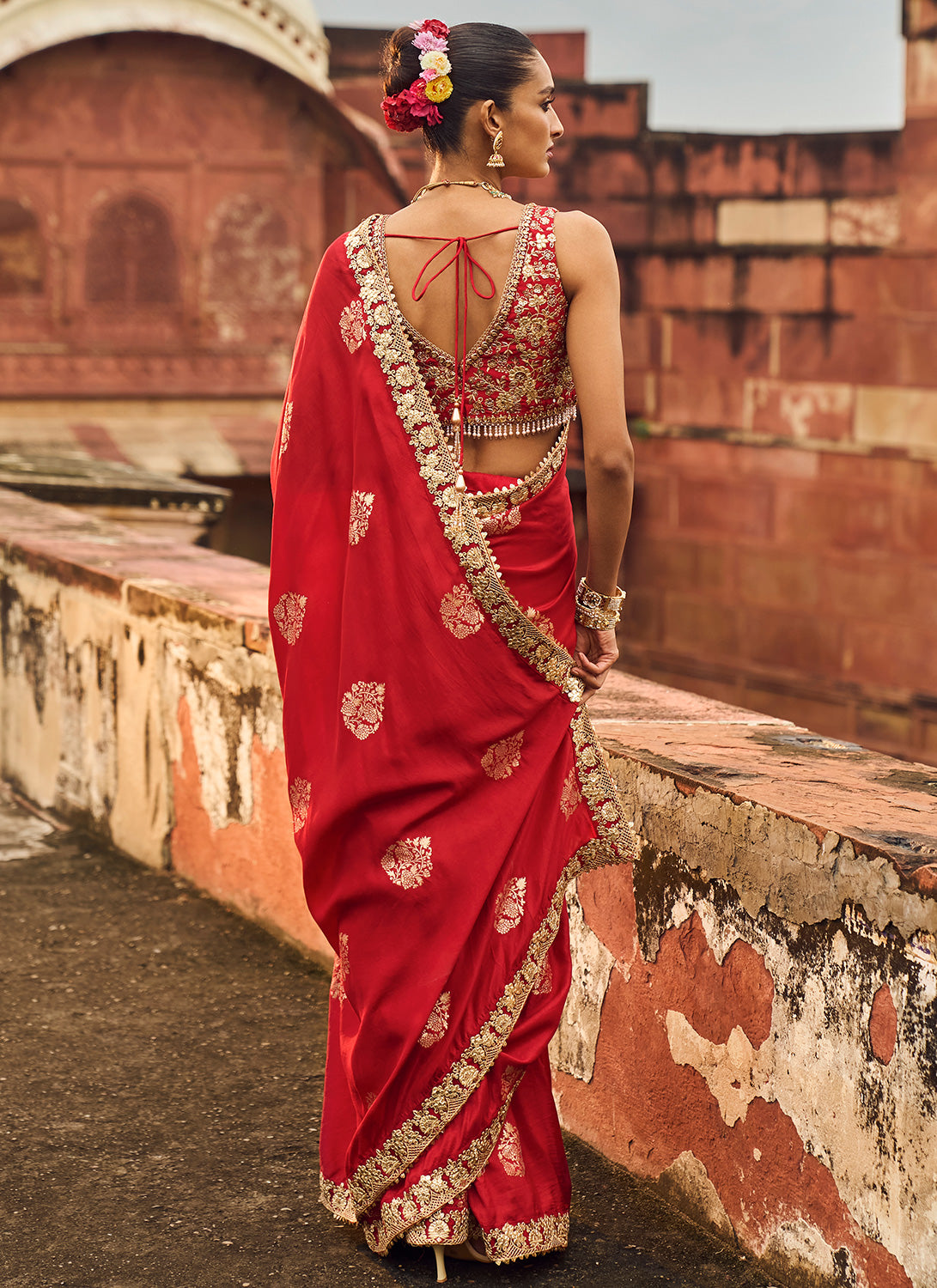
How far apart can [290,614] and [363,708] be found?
19 centimetres

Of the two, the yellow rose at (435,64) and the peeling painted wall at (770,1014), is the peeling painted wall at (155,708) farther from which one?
the yellow rose at (435,64)

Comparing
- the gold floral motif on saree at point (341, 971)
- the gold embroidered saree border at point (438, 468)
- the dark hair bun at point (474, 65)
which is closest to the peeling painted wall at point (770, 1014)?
the gold embroidered saree border at point (438, 468)

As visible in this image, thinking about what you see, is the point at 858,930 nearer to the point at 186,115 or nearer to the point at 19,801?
the point at 19,801

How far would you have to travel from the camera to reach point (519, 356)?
198 centimetres

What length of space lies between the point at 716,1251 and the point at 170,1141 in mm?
796

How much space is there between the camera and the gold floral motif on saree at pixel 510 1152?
2.04 metres

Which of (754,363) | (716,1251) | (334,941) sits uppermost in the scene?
(754,363)

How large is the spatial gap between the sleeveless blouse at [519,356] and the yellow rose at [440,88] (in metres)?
0.17

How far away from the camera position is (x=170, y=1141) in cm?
236

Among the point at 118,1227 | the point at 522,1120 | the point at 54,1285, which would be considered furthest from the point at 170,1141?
the point at 522,1120

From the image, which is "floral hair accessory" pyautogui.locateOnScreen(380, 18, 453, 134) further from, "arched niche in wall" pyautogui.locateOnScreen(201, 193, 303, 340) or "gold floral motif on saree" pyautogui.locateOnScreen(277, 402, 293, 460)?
"arched niche in wall" pyautogui.locateOnScreen(201, 193, 303, 340)

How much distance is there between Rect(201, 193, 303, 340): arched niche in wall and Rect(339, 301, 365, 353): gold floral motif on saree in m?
8.83

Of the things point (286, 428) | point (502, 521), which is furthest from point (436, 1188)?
point (286, 428)

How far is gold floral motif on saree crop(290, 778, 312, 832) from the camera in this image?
213cm
